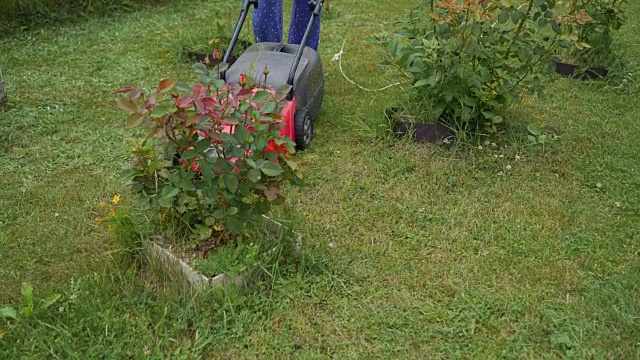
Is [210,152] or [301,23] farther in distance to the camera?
[301,23]

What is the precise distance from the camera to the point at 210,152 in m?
2.19

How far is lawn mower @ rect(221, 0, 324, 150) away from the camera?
121 inches

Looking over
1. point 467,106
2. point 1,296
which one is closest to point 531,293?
point 467,106

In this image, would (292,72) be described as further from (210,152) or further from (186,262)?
(186,262)

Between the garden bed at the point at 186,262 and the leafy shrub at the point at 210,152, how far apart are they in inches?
2.6

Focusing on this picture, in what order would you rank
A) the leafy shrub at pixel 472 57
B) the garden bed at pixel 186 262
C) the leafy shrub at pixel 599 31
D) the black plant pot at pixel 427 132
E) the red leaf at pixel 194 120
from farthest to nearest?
the leafy shrub at pixel 599 31 → the black plant pot at pixel 427 132 → the leafy shrub at pixel 472 57 → the garden bed at pixel 186 262 → the red leaf at pixel 194 120

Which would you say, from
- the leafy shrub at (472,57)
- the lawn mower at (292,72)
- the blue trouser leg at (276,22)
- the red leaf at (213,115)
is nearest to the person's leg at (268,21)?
the blue trouser leg at (276,22)

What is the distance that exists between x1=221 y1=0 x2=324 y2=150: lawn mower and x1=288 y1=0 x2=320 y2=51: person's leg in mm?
474

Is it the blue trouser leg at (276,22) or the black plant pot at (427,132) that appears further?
the blue trouser leg at (276,22)

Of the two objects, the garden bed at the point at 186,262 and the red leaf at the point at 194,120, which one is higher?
the red leaf at the point at 194,120

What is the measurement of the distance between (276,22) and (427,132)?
1155mm

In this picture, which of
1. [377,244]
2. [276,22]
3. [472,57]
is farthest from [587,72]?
[377,244]

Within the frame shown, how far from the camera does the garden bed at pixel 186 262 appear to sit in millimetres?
2188

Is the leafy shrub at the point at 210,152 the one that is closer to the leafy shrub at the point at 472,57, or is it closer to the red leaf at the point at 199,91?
the red leaf at the point at 199,91
